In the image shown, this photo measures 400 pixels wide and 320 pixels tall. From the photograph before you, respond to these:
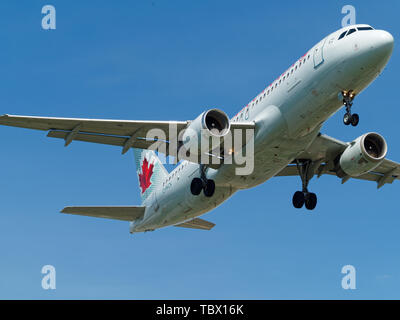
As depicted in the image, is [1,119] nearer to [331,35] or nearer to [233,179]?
[233,179]

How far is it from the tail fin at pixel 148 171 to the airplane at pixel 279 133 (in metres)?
2.06

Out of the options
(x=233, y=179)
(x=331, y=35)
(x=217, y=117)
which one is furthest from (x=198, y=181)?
(x=331, y=35)

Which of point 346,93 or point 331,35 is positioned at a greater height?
point 331,35

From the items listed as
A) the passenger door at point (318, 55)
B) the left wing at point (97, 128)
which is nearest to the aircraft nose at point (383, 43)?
the passenger door at point (318, 55)

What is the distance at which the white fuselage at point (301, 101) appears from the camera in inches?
933

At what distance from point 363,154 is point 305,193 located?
3.55 m

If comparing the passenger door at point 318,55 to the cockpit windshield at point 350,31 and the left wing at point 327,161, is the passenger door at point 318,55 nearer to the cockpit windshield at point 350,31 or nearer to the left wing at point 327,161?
the cockpit windshield at point 350,31

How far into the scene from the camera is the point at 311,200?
3102 centimetres

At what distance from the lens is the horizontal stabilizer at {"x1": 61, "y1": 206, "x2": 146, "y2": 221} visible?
3209cm

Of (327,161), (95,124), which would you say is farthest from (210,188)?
(327,161)

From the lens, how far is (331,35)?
25250mm

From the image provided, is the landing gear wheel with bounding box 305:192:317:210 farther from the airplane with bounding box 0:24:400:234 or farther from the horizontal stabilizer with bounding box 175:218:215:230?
the horizontal stabilizer with bounding box 175:218:215:230

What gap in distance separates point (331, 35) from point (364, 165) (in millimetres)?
6851

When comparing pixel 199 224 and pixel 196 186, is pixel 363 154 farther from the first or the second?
pixel 199 224
